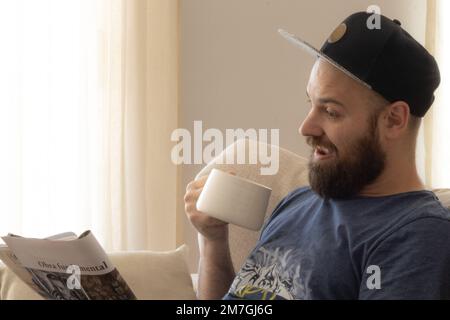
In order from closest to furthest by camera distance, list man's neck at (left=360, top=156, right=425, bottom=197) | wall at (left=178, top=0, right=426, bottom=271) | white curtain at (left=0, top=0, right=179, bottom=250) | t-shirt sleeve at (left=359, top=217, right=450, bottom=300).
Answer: t-shirt sleeve at (left=359, top=217, right=450, bottom=300) → man's neck at (left=360, top=156, right=425, bottom=197) → white curtain at (left=0, top=0, right=179, bottom=250) → wall at (left=178, top=0, right=426, bottom=271)

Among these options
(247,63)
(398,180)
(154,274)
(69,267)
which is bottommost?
(154,274)

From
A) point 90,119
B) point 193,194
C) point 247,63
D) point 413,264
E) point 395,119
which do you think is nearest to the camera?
point 413,264

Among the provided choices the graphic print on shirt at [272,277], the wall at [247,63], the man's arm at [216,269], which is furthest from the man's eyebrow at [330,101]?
the wall at [247,63]

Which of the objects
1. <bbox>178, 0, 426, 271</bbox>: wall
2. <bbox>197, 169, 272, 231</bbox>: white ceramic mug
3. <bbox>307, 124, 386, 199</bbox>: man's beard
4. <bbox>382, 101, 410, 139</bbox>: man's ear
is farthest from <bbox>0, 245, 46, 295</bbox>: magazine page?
<bbox>178, 0, 426, 271</bbox>: wall

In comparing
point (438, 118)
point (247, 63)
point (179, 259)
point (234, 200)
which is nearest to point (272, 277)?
point (234, 200)

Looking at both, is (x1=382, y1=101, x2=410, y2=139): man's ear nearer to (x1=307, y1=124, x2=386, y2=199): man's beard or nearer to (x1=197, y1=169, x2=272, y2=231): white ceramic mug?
(x1=307, y1=124, x2=386, y2=199): man's beard

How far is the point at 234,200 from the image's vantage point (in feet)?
4.67

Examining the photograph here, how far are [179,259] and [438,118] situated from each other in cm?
177

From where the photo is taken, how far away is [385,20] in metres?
1.38

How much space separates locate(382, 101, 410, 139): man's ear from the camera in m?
1.36

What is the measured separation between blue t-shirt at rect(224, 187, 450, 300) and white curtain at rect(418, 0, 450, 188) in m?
1.71

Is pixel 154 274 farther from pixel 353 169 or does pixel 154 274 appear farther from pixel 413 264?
pixel 413 264

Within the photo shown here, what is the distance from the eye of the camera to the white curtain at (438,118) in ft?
10.2
